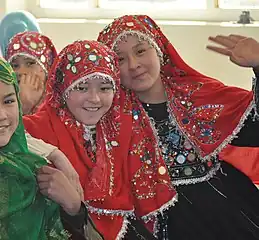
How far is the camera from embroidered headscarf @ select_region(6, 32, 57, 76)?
6.56 feet

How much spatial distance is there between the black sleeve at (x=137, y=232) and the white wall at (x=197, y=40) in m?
1.66

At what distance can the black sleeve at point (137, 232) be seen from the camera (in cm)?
155

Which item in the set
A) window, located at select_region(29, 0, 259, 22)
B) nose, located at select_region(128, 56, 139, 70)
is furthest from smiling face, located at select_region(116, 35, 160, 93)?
window, located at select_region(29, 0, 259, 22)

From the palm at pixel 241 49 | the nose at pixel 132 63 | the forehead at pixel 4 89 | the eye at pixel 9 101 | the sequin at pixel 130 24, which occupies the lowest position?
the nose at pixel 132 63

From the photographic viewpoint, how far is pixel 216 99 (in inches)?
69.2

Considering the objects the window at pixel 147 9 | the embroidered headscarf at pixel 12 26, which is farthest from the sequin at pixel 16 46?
the window at pixel 147 9

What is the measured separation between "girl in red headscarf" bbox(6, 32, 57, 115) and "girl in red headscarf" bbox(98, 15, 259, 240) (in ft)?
1.11

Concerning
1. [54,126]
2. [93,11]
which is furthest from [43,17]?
[54,126]

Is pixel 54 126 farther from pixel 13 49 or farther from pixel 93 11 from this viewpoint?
pixel 93 11

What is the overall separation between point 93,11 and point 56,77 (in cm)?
164

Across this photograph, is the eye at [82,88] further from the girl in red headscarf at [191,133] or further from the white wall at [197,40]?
the white wall at [197,40]

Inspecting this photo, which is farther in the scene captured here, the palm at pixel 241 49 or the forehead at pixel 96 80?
the palm at pixel 241 49

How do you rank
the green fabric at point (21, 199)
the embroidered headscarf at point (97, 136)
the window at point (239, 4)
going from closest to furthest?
the green fabric at point (21, 199) < the embroidered headscarf at point (97, 136) < the window at point (239, 4)

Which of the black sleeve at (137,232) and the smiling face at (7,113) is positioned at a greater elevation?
the smiling face at (7,113)
